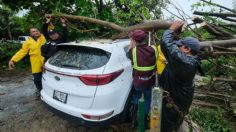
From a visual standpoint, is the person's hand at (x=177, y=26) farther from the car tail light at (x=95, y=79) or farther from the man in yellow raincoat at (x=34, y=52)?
the man in yellow raincoat at (x=34, y=52)

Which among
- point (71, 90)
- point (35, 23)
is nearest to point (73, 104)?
point (71, 90)

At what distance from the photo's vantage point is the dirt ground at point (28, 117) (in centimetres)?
525

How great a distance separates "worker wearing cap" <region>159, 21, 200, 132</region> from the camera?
364 cm

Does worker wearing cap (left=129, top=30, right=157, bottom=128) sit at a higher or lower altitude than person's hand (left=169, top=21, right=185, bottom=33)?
lower

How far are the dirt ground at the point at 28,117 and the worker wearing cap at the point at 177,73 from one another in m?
1.34

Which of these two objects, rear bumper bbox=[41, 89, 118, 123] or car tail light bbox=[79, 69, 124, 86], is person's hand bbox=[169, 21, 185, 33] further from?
rear bumper bbox=[41, 89, 118, 123]

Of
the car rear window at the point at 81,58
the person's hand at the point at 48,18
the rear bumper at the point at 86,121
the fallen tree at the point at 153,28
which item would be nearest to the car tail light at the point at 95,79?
the car rear window at the point at 81,58

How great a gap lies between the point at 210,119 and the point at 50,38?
170 inches

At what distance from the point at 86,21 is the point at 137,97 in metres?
3.16

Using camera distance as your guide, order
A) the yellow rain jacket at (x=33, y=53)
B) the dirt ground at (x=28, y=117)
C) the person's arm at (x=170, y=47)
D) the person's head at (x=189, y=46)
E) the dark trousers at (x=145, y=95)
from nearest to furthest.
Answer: the person's arm at (x=170, y=47) < the person's head at (x=189, y=46) < the dark trousers at (x=145, y=95) < the dirt ground at (x=28, y=117) < the yellow rain jacket at (x=33, y=53)

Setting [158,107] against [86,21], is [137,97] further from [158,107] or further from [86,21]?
[86,21]

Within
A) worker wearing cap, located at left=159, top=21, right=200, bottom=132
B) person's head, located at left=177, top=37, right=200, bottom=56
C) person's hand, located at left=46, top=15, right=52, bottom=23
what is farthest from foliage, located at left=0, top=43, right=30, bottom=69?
person's head, located at left=177, top=37, right=200, bottom=56

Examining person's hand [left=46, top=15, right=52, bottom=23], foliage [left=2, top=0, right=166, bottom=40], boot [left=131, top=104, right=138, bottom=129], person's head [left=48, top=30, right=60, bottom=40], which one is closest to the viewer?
boot [left=131, top=104, right=138, bottom=129]

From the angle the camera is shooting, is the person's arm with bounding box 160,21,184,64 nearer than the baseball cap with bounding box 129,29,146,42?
Yes
